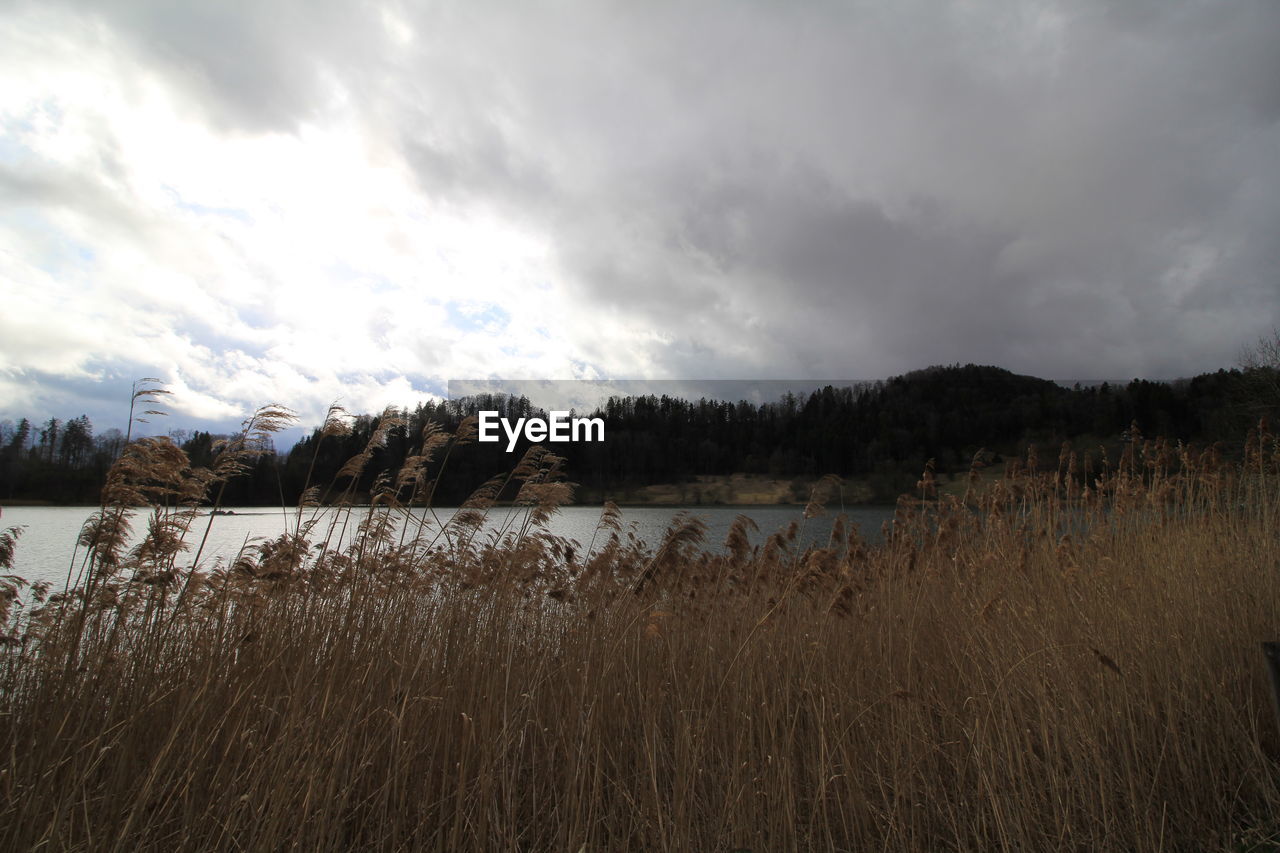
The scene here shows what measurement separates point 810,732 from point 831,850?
3.94ft

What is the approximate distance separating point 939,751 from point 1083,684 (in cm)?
121

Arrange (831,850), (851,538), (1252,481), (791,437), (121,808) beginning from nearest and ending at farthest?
(121,808)
(831,850)
(1252,481)
(851,538)
(791,437)

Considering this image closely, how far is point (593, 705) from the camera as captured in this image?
126 inches

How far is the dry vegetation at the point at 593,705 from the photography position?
2.95 meters

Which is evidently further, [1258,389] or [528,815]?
[1258,389]

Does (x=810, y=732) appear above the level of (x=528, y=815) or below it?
above

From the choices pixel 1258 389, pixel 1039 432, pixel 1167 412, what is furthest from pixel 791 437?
pixel 1258 389

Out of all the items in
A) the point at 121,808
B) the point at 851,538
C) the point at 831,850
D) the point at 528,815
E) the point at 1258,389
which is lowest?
the point at 528,815

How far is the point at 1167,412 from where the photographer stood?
48.4 meters

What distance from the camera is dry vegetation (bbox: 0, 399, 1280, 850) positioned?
2.95m

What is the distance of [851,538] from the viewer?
7.88m

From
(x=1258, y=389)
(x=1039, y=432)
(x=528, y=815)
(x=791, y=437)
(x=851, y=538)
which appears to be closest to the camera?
(x=528, y=815)

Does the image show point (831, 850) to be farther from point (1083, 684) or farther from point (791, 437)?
point (791, 437)

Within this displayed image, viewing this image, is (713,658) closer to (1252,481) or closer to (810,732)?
(810,732)
